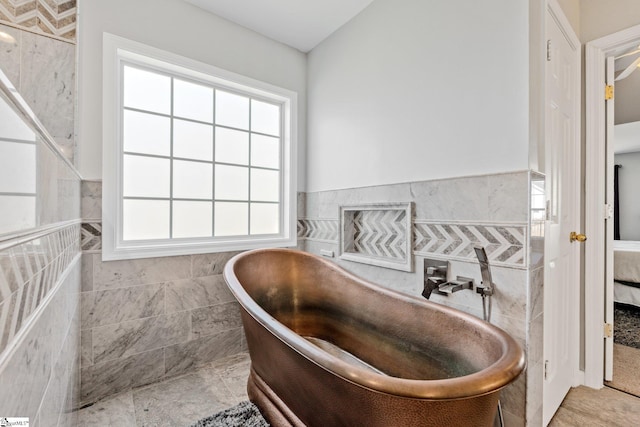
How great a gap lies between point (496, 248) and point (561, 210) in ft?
2.18

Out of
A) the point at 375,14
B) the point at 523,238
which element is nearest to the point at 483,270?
the point at 523,238

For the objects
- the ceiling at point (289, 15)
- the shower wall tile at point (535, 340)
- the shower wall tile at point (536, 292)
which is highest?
the ceiling at point (289, 15)

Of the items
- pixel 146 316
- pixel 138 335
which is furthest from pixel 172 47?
pixel 138 335

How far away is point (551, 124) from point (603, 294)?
1249 millimetres

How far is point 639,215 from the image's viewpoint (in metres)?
4.73

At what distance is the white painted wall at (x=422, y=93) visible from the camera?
1415mm

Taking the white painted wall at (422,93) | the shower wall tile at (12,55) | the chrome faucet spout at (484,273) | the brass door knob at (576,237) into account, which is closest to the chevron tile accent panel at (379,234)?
the white painted wall at (422,93)

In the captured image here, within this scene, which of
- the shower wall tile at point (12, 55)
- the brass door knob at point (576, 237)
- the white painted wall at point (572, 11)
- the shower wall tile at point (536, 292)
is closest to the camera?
the shower wall tile at point (12, 55)

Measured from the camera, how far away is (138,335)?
6.12 feet

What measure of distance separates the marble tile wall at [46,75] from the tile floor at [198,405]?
1438mm

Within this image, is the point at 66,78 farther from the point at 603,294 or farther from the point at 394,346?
the point at 603,294

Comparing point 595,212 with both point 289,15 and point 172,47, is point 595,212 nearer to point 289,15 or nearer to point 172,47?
point 289,15

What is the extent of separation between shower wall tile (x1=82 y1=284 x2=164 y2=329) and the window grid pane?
39 cm

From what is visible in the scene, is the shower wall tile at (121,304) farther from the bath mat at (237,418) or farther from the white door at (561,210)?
the white door at (561,210)
